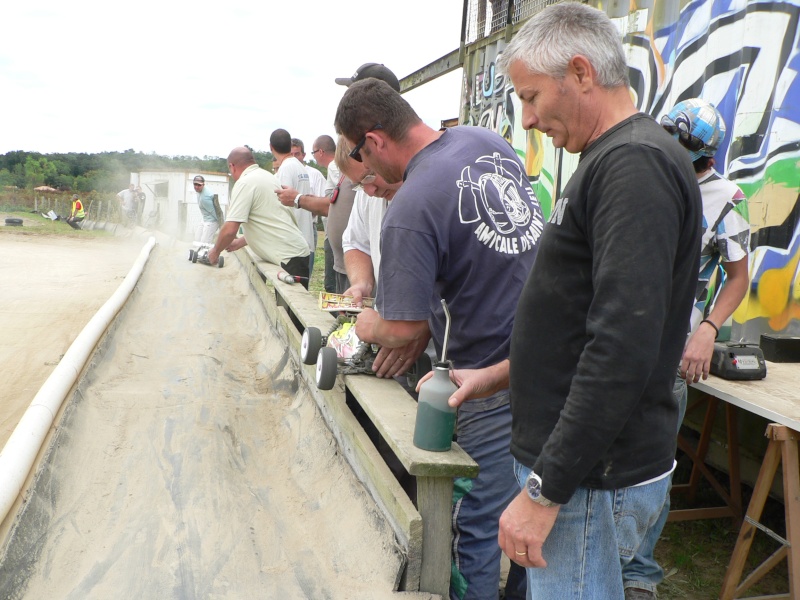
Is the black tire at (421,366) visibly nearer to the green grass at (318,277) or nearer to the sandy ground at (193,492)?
the sandy ground at (193,492)

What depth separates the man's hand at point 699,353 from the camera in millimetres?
2781

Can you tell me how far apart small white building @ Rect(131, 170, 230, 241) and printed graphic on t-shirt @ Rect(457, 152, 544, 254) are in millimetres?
24131

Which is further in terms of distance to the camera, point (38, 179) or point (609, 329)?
point (38, 179)

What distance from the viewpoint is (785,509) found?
9.27ft

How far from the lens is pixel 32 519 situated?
2662 mm

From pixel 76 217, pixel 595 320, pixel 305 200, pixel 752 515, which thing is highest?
pixel 305 200

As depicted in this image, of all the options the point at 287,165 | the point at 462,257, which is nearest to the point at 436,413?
the point at 462,257

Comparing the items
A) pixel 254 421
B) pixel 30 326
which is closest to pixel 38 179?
pixel 30 326

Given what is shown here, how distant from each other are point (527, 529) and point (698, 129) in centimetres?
195

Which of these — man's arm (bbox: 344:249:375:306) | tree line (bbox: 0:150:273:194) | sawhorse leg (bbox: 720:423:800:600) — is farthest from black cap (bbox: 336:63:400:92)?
tree line (bbox: 0:150:273:194)

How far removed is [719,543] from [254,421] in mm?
2855

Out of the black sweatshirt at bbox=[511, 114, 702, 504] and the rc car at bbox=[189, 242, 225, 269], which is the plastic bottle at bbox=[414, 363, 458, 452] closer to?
the black sweatshirt at bbox=[511, 114, 702, 504]

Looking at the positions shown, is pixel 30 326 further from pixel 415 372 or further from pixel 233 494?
pixel 415 372

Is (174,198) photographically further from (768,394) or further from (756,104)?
(768,394)
